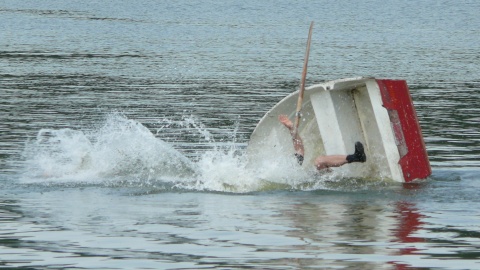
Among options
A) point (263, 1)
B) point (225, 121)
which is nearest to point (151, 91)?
point (225, 121)

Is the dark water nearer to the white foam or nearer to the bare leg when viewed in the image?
the white foam

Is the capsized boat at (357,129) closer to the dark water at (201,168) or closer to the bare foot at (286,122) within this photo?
the dark water at (201,168)

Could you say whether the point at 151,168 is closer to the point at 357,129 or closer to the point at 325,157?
the point at 325,157

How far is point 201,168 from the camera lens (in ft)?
55.1

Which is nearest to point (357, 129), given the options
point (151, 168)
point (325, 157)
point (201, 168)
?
point (325, 157)

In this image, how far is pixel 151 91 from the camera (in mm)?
30719

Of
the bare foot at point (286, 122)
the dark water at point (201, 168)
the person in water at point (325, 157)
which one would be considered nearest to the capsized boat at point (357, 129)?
the dark water at point (201, 168)

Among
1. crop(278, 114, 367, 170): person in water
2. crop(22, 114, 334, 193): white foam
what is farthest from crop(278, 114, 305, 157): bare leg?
crop(22, 114, 334, 193): white foam

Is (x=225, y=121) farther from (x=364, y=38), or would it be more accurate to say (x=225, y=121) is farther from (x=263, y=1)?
(x=263, y=1)

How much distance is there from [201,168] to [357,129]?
2748 millimetres

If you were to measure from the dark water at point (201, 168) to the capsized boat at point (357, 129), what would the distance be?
387 millimetres

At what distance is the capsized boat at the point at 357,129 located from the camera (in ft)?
55.6

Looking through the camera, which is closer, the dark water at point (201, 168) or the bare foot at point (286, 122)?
the dark water at point (201, 168)

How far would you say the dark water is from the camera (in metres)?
12.2
